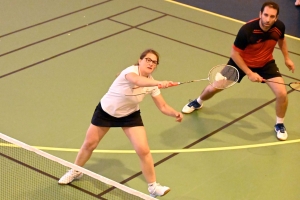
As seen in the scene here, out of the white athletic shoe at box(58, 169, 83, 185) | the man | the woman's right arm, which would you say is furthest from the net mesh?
the man

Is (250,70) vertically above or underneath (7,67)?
above

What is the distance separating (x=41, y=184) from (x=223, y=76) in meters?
2.43

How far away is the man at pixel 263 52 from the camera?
696 cm

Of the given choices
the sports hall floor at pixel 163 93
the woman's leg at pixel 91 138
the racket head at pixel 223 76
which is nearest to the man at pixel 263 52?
the racket head at pixel 223 76

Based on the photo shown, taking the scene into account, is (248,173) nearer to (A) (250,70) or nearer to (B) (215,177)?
(B) (215,177)

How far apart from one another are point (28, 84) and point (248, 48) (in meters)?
3.19

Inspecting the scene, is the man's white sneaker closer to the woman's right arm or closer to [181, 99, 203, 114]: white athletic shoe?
[181, 99, 203, 114]: white athletic shoe

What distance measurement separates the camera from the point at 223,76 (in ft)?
22.8

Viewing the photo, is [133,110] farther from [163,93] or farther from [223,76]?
[163,93]

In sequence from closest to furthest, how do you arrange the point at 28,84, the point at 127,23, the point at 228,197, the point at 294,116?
the point at 228,197 → the point at 294,116 → the point at 28,84 → the point at 127,23

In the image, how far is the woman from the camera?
18.6ft

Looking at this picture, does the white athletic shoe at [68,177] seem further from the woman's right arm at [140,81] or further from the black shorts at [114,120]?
the woman's right arm at [140,81]

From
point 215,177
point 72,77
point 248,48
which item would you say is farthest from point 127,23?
point 215,177

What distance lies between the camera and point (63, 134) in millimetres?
7215
